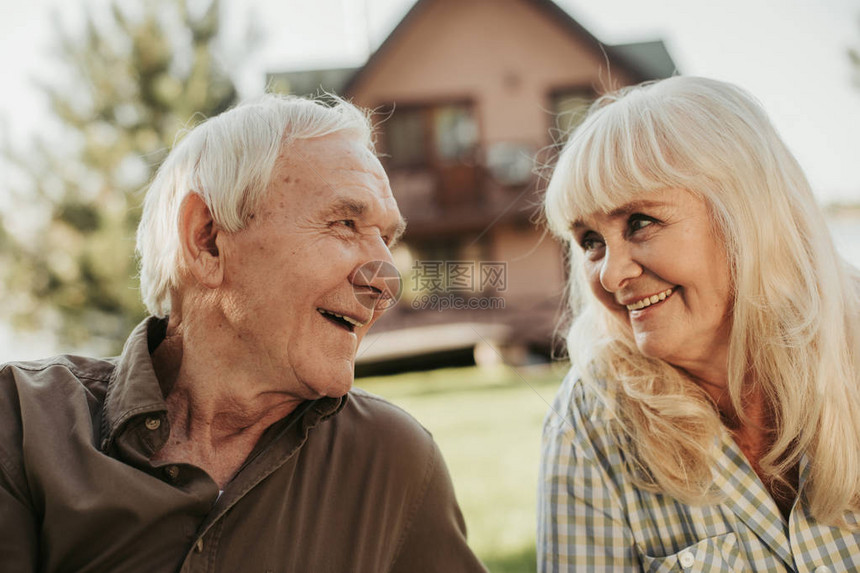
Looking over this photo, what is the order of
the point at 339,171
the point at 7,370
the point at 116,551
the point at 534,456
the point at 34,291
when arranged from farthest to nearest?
the point at 34,291, the point at 534,456, the point at 339,171, the point at 7,370, the point at 116,551

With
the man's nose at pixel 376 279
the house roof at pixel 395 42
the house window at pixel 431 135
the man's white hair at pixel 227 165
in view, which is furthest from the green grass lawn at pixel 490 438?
the house roof at pixel 395 42

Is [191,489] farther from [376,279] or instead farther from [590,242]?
[590,242]

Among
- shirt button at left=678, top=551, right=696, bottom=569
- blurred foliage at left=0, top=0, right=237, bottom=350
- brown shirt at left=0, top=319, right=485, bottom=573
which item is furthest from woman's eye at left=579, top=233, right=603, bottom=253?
blurred foliage at left=0, top=0, right=237, bottom=350

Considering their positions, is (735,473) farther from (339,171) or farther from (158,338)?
(158,338)

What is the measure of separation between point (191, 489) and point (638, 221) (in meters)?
1.34

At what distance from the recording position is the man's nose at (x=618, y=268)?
2.00 metres

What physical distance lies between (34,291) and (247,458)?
1181 cm

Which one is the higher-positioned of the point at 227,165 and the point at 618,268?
the point at 227,165

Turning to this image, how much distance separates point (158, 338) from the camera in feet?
6.82

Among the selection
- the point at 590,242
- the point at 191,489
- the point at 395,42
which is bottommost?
the point at 191,489

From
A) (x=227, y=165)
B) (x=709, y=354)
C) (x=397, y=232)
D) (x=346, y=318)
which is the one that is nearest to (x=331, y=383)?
(x=346, y=318)

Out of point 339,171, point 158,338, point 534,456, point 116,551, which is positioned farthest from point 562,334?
point 534,456

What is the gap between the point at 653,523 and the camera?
2023 mm

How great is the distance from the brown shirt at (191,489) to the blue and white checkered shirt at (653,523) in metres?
0.30
